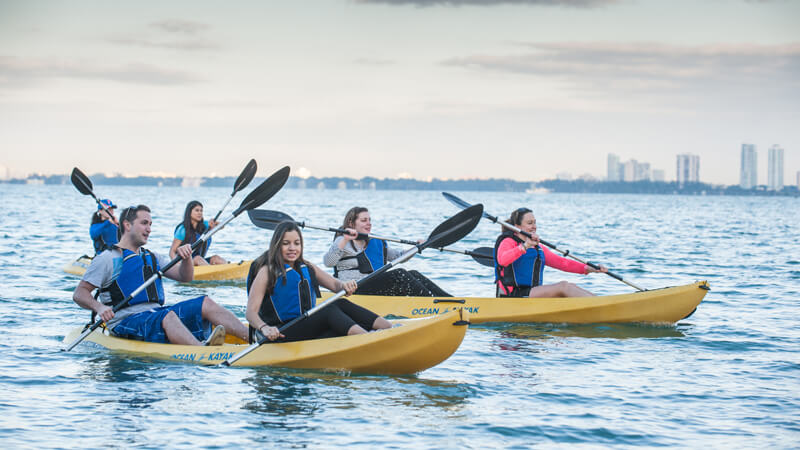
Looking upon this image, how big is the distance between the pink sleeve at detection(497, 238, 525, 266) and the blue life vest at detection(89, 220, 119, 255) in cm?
598

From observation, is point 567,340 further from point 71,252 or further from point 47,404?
point 71,252

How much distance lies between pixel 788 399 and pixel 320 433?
3835mm

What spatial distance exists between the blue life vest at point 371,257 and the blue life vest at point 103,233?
431cm

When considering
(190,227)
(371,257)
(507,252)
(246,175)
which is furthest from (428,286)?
(190,227)

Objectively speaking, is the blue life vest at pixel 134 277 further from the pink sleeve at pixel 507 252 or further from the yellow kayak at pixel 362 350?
the pink sleeve at pixel 507 252

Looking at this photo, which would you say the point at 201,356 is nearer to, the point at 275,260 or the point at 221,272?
the point at 275,260

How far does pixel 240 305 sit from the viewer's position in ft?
40.6

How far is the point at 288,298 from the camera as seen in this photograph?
23.7 ft

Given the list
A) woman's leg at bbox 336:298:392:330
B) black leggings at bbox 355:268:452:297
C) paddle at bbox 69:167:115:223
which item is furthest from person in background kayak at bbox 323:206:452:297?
paddle at bbox 69:167:115:223

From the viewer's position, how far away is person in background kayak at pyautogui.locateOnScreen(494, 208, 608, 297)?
10.1 m

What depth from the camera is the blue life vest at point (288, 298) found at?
7188 millimetres

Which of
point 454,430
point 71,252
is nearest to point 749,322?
point 454,430

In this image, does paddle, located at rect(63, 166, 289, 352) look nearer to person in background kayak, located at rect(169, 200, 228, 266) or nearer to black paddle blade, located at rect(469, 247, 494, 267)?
black paddle blade, located at rect(469, 247, 494, 267)

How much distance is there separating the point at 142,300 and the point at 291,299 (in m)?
1.42
